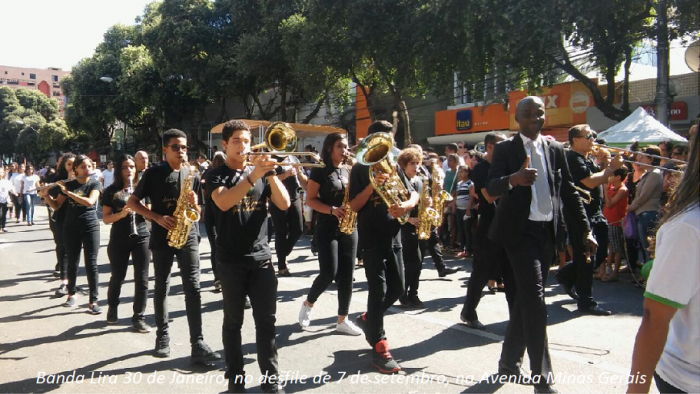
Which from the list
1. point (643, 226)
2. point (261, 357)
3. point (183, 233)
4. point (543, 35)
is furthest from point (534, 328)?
point (543, 35)

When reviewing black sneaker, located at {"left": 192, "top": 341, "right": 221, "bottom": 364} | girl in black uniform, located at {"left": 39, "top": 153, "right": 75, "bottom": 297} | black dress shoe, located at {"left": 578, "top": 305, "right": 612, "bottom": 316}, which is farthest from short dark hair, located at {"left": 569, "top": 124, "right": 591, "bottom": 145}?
girl in black uniform, located at {"left": 39, "top": 153, "right": 75, "bottom": 297}

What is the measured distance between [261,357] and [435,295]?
3.60 m

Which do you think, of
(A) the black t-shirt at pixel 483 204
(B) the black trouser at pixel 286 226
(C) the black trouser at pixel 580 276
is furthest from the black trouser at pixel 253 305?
(B) the black trouser at pixel 286 226

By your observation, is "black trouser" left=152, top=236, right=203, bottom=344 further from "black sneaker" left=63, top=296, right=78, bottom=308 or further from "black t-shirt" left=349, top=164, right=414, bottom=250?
"black sneaker" left=63, top=296, right=78, bottom=308

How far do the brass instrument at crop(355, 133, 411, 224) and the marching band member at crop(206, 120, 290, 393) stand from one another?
914 millimetres

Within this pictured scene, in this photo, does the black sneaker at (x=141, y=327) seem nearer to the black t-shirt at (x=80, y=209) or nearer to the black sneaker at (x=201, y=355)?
the black sneaker at (x=201, y=355)

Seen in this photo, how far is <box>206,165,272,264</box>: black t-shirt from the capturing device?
12.5ft

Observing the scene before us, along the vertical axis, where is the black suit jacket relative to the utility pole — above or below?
below

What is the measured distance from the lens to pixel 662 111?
13.2m

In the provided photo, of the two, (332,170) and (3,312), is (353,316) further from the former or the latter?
(3,312)

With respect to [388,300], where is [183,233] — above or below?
above

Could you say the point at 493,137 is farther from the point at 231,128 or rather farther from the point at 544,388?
the point at 231,128

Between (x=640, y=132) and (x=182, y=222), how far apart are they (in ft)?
30.6

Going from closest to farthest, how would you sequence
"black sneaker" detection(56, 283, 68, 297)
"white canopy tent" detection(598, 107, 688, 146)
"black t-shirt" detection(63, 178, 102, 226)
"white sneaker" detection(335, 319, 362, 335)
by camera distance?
"white sneaker" detection(335, 319, 362, 335), "black t-shirt" detection(63, 178, 102, 226), "black sneaker" detection(56, 283, 68, 297), "white canopy tent" detection(598, 107, 688, 146)
